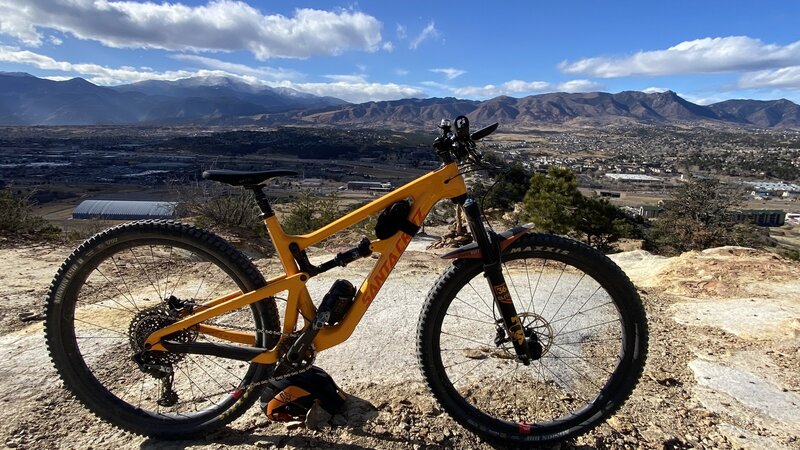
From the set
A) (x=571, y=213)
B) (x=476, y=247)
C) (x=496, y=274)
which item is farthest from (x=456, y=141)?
(x=571, y=213)

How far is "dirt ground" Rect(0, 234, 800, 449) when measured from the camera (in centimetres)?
278

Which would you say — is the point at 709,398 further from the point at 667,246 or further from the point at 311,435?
the point at 667,246

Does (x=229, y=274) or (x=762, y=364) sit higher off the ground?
(x=229, y=274)

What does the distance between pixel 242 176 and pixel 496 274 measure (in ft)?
5.27

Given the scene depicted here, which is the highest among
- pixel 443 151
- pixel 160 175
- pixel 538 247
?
pixel 443 151

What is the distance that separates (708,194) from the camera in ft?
76.6

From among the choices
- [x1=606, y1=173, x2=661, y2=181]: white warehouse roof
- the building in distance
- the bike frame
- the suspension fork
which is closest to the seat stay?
the bike frame

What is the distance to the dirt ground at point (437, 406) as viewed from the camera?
278cm

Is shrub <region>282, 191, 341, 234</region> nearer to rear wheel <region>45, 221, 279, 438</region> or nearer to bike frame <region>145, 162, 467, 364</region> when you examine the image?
rear wheel <region>45, 221, 279, 438</region>

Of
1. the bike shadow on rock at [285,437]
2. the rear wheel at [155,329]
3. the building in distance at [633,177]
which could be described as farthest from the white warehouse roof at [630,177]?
the rear wheel at [155,329]

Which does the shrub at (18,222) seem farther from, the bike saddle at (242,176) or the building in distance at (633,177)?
the building in distance at (633,177)

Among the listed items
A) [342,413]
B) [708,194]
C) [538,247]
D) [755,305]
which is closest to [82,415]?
[342,413]

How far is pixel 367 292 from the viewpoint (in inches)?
109

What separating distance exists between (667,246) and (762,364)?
53.5 feet
